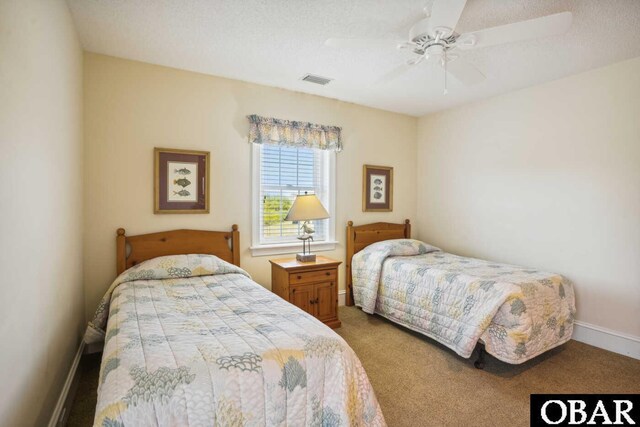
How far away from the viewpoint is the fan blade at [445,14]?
65.5 inches

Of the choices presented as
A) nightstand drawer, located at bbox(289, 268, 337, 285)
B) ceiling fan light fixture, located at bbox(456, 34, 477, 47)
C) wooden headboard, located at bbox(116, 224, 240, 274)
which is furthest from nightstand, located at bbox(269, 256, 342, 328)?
ceiling fan light fixture, located at bbox(456, 34, 477, 47)

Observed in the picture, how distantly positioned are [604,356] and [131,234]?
13.4 ft

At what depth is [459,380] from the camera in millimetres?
2434

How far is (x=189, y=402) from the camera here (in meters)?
1.18

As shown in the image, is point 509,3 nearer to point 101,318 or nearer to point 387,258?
point 387,258

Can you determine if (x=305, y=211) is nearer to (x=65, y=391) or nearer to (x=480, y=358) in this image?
(x=480, y=358)

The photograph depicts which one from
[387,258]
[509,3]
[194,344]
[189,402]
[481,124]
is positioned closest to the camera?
[189,402]

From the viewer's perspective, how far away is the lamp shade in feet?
10.5

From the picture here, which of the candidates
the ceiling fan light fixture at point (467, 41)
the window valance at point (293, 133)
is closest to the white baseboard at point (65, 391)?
the window valance at point (293, 133)

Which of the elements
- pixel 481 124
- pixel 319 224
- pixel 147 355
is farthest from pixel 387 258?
pixel 147 355

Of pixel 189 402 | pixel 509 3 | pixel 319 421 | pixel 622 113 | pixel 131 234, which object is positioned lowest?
pixel 319 421

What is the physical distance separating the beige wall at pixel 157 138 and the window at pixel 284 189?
11 centimetres

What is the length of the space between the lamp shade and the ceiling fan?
4.18ft

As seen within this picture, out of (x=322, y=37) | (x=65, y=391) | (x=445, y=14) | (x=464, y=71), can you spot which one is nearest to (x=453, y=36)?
(x=464, y=71)
